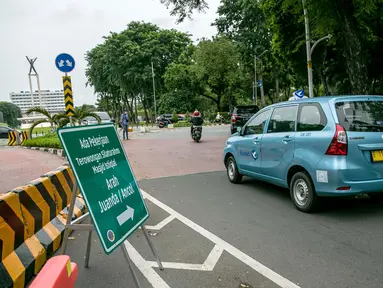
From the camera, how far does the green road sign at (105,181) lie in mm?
2807

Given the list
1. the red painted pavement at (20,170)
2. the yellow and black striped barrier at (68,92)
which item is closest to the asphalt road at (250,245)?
the red painted pavement at (20,170)

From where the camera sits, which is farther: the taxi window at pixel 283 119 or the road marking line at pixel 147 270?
the taxi window at pixel 283 119

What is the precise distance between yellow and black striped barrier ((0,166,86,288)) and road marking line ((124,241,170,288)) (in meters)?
0.99

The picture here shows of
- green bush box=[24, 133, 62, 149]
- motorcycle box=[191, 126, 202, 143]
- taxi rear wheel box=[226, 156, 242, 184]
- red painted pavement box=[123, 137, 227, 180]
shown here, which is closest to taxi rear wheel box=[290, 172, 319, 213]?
taxi rear wheel box=[226, 156, 242, 184]

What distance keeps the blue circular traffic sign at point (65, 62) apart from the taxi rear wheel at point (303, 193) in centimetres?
939

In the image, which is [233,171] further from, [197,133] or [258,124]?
[197,133]

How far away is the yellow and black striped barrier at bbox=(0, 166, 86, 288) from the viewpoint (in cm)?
324

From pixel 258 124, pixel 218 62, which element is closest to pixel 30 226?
pixel 258 124

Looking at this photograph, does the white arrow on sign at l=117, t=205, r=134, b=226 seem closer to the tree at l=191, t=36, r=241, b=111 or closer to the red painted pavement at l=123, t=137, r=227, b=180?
the red painted pavement at l=123, t=137, r=227, b=180

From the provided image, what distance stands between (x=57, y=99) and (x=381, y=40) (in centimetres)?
17474

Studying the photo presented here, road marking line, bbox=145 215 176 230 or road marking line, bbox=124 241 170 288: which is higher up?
road marking line, bbox=124 241 170 288

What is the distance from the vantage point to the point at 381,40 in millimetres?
16484

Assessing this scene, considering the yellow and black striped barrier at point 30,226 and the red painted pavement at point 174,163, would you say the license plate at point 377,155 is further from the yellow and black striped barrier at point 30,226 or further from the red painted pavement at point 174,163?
the red painted pavement at point 174,163

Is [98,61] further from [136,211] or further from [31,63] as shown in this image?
[136,211]
